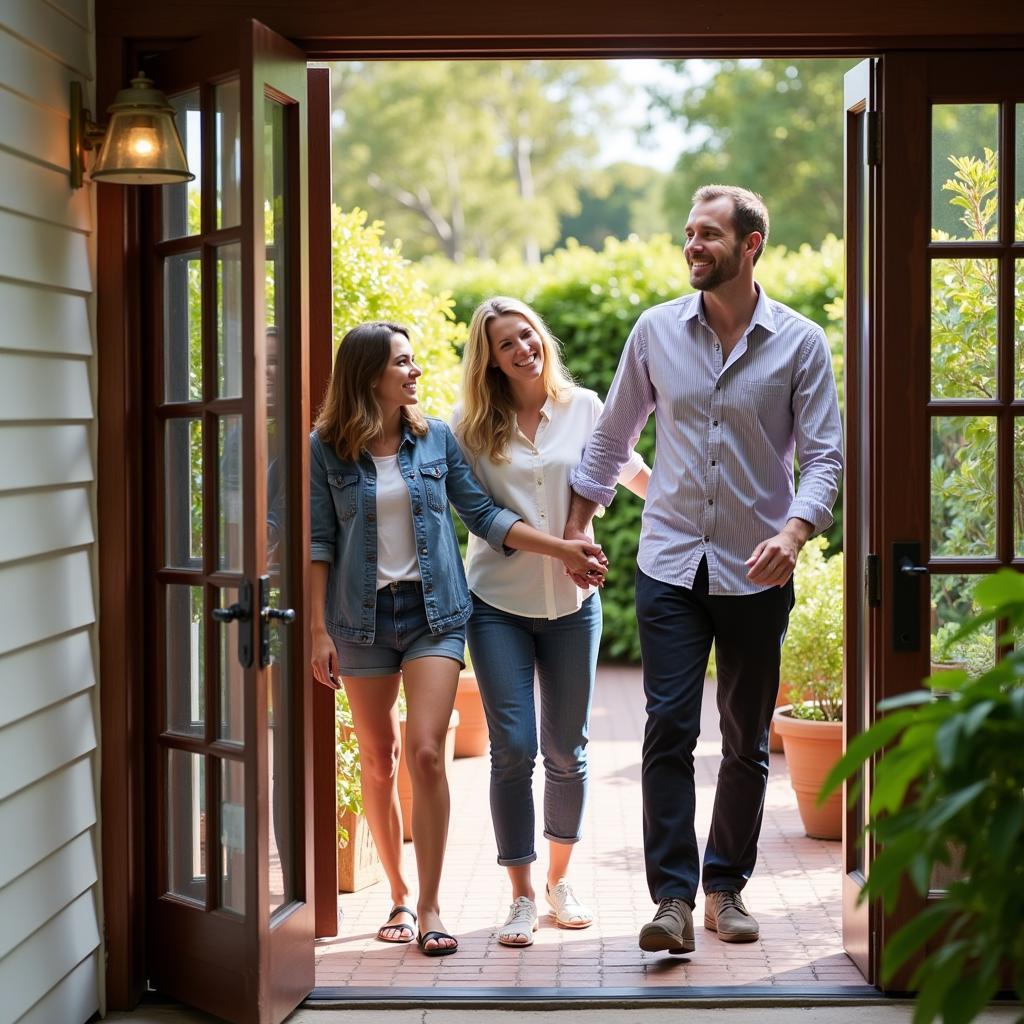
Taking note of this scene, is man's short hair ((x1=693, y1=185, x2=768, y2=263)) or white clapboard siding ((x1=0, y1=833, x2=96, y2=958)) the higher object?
man's short hair ((x1=693, y1=185, x2=768, y2=263))

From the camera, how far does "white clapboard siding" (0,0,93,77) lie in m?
2.92

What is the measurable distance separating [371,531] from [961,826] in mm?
2229

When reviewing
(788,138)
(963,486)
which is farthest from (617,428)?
(788,138)

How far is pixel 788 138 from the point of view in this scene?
2173 centimetres

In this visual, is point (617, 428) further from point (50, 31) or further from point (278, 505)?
point (50, 31)

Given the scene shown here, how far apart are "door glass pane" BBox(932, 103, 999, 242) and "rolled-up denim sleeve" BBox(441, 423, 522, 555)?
4.31 feet

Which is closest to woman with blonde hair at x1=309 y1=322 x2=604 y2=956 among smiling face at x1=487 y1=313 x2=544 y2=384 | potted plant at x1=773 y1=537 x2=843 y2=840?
smiling face at x1=487 y1=313 x2=544 y2=384

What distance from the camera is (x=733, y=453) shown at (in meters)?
3.67

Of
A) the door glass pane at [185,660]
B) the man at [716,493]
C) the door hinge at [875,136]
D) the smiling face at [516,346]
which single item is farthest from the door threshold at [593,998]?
the door hinge at [875,136]

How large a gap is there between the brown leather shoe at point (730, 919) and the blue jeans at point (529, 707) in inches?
17.6

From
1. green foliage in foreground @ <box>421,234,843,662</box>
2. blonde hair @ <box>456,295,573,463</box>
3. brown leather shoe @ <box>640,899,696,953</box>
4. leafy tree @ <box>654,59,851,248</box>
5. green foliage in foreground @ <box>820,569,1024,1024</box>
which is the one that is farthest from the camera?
leafy tree @ <box>654,59,851,248</box>

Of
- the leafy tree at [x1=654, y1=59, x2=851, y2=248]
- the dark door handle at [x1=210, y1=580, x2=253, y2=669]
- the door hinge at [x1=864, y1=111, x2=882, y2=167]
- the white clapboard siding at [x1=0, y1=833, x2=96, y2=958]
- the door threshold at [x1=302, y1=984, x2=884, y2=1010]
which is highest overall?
the leafy tree at [x1=654, y1=59, x2=851, y2=248]

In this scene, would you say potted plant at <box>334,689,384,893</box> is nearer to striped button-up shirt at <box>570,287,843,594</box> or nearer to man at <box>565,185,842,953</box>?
man at <box>565,185,842,953</box>

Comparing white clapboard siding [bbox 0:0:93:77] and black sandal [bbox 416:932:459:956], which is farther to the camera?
black sandal [bbox 416:932:459:956]
